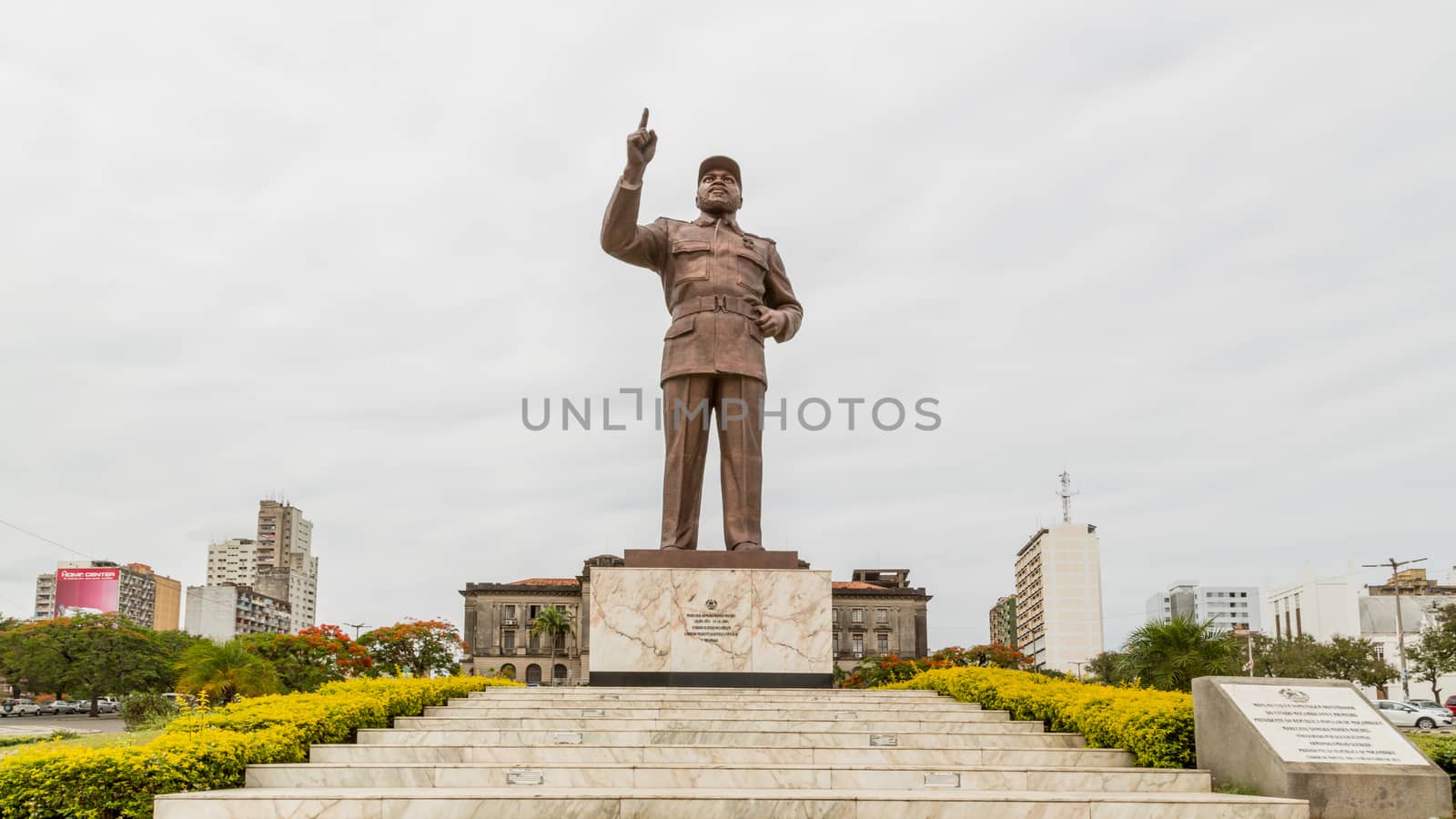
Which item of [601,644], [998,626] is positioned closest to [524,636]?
[601,644]

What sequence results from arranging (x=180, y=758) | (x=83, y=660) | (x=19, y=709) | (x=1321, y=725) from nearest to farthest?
(x=180, y=758), (x=1321, y=725), (x=19, y=709), (x=83, y=660)

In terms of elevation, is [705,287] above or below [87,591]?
above

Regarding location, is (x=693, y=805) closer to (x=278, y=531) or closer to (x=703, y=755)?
(x=703, y=755)

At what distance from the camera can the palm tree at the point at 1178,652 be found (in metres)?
14.0

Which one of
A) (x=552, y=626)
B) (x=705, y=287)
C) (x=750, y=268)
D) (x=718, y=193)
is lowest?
(x=552, y=626)

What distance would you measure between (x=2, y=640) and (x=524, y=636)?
29453mm

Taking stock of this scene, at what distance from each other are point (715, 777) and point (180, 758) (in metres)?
3.10

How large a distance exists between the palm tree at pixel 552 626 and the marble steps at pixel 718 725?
63322 mm

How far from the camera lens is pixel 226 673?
624 inches

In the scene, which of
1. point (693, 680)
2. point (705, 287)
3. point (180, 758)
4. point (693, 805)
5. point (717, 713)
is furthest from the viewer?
point (705, 287)

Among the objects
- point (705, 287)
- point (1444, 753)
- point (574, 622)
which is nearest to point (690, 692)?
point (705, 287)

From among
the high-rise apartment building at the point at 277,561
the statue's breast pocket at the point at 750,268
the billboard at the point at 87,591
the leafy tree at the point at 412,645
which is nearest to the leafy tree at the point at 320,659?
the leafy tree at the point at 412,645

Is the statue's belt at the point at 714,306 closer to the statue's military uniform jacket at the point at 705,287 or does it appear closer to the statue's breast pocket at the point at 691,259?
the statue's military uniform jacket at the point at 705,287

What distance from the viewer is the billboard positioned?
237 feet
